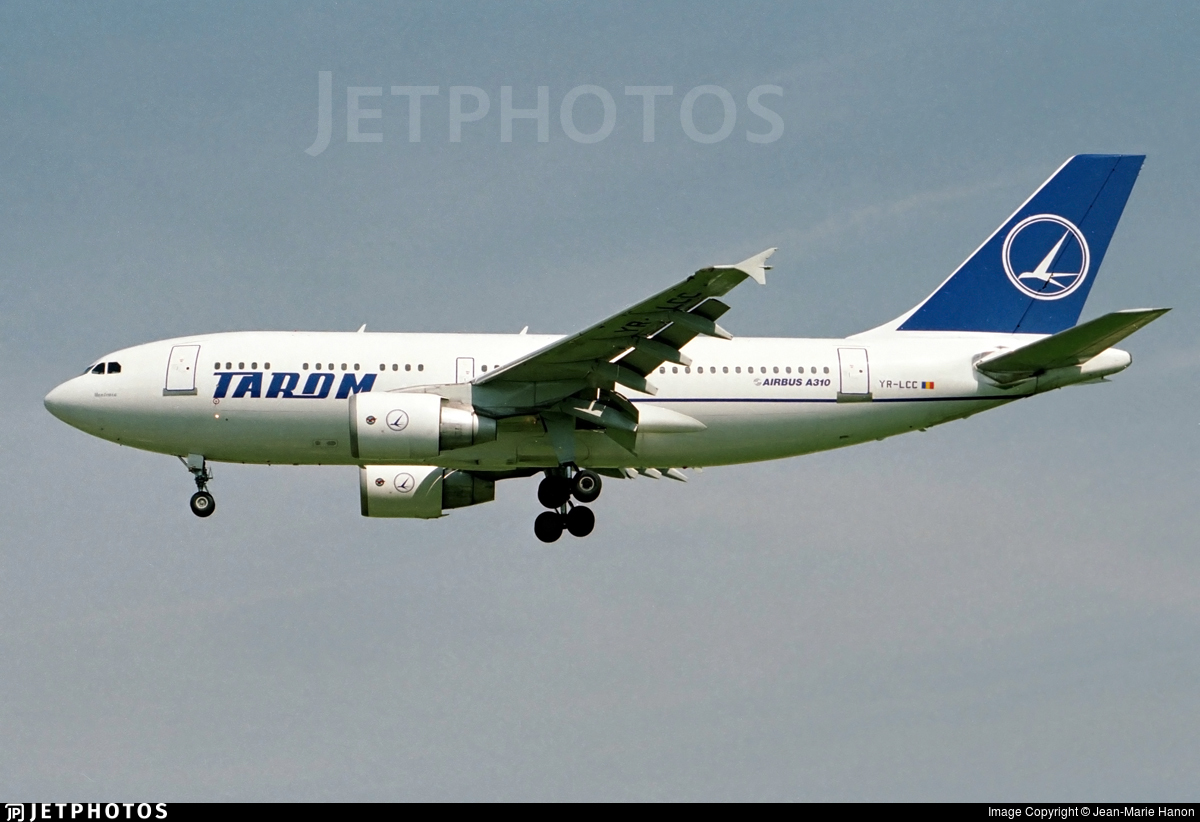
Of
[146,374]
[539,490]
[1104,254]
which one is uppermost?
[1104,254]

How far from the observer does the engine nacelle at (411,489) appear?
34.3m

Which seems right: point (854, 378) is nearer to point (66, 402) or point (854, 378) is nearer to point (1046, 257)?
point (1046, 257)

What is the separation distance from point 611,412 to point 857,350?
5391 millimetres

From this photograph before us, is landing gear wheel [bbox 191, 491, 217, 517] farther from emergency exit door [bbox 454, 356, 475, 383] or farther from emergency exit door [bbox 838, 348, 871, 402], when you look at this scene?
emergency exit door [bbox 838, 348, 871, 402]

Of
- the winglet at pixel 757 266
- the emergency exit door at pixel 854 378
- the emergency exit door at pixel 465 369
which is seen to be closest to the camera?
the winglet at pixel 757 266

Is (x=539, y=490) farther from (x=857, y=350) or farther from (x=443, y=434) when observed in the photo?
(x=857, y=350)

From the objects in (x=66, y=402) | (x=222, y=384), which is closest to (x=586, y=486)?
(x=222, y=384)

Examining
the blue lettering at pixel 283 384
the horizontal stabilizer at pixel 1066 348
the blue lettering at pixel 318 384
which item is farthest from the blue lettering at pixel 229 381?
the horizontal stabilizer at pixel 1066 348

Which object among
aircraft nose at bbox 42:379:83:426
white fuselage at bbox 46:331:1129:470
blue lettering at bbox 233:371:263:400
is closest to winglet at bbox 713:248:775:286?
white fuselage at bbox 46:331:1129:470

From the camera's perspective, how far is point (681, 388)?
1224 inches

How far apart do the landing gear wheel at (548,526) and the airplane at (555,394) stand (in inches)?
1.2

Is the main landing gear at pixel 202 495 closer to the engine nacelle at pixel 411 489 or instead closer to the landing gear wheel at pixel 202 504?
the landing gear wheel at pixel 202 504
